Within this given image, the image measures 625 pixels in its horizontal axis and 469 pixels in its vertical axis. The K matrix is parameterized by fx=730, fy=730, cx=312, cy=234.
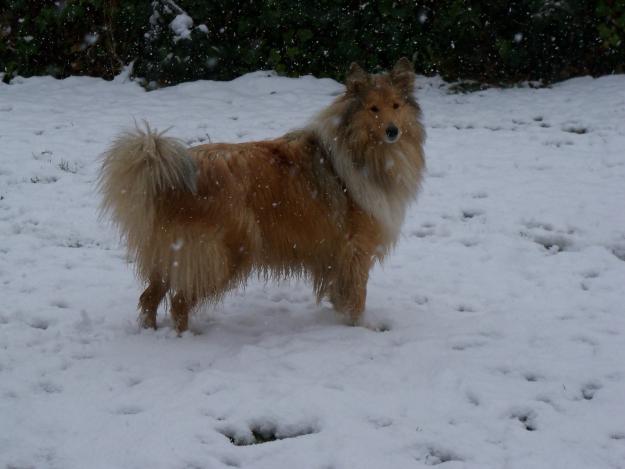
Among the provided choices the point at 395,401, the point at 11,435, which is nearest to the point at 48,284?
the point at 11,435

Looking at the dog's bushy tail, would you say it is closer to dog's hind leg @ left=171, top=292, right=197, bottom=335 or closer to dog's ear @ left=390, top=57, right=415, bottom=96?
dog's hind leg @ left=171, top=292, right=197, bottom=335

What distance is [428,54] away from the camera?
10195mm

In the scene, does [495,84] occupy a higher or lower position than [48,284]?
higher

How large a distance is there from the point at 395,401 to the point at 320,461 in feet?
2.15

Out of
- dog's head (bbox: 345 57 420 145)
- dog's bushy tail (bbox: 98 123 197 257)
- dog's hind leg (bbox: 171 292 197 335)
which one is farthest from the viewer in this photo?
dog's head (bbox: 345 57 420 145)

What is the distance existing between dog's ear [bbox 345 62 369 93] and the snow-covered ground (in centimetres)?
146

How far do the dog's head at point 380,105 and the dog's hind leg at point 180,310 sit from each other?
1.44m

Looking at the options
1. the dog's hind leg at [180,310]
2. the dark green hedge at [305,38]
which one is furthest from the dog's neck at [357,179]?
the dark green hedge at [305,38]

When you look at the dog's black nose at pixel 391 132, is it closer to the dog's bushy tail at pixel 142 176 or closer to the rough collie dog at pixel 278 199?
the rough collie dog at pixel 278 199

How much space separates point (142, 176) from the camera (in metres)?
3.98

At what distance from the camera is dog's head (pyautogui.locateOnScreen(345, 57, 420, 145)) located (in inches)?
175

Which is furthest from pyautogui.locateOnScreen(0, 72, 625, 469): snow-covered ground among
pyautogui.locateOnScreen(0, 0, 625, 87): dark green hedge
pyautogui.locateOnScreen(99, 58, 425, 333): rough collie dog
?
pyautogui.locateOnScreen(0, 0, 625, 87): dark green hedge

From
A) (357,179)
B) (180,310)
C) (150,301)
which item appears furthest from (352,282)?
(150,301)

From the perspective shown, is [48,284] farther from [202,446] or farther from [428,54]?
[428,54]
